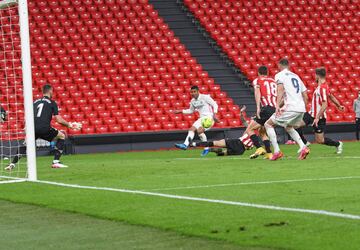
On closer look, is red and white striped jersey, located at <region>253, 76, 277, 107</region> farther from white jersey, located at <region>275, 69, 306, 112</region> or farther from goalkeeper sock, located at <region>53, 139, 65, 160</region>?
goalkeeper sock, located at <region>53, 139, 65, 160</region>

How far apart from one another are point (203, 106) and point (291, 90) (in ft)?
24.3

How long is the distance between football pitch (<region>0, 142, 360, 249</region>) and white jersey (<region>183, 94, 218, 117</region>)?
1017 cm

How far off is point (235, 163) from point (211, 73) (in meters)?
17.3

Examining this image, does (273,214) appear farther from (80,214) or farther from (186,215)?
(80,214)

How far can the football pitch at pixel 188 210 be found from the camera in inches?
284

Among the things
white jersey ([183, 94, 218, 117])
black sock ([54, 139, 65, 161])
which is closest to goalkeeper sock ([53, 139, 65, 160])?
black sock ([54, 139, 65, 161])

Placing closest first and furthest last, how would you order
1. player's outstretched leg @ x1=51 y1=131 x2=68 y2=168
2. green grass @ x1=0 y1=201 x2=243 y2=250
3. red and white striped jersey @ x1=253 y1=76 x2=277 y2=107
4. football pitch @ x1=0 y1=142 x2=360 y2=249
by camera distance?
green grass @ x1=0 y1=201 x2=243 y2=250 → football pitch @ x1=0 y1=142 x2=360 y2=249 → player's outstretched leg @ x1=51 y1=131 x2=68 y2=168 → red and white striped jersey @ x1=253 y1=76 x2=277 y2=107

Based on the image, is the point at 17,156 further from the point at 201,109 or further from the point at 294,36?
the point at 294,36

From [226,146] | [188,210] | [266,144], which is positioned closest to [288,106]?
[266,144]

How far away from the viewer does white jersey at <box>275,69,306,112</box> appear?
18203 millimetres

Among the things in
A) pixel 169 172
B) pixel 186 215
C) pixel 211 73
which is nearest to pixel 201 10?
pixel 211 73

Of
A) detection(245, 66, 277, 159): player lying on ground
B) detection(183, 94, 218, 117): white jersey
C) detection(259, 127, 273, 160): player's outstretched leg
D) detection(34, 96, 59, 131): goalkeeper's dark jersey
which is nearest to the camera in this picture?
detection(34, 96, 59, 131): goalkeeper's dark jersey

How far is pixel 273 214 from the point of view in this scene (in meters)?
8.57

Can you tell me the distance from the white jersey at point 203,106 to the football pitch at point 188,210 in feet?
33.4
